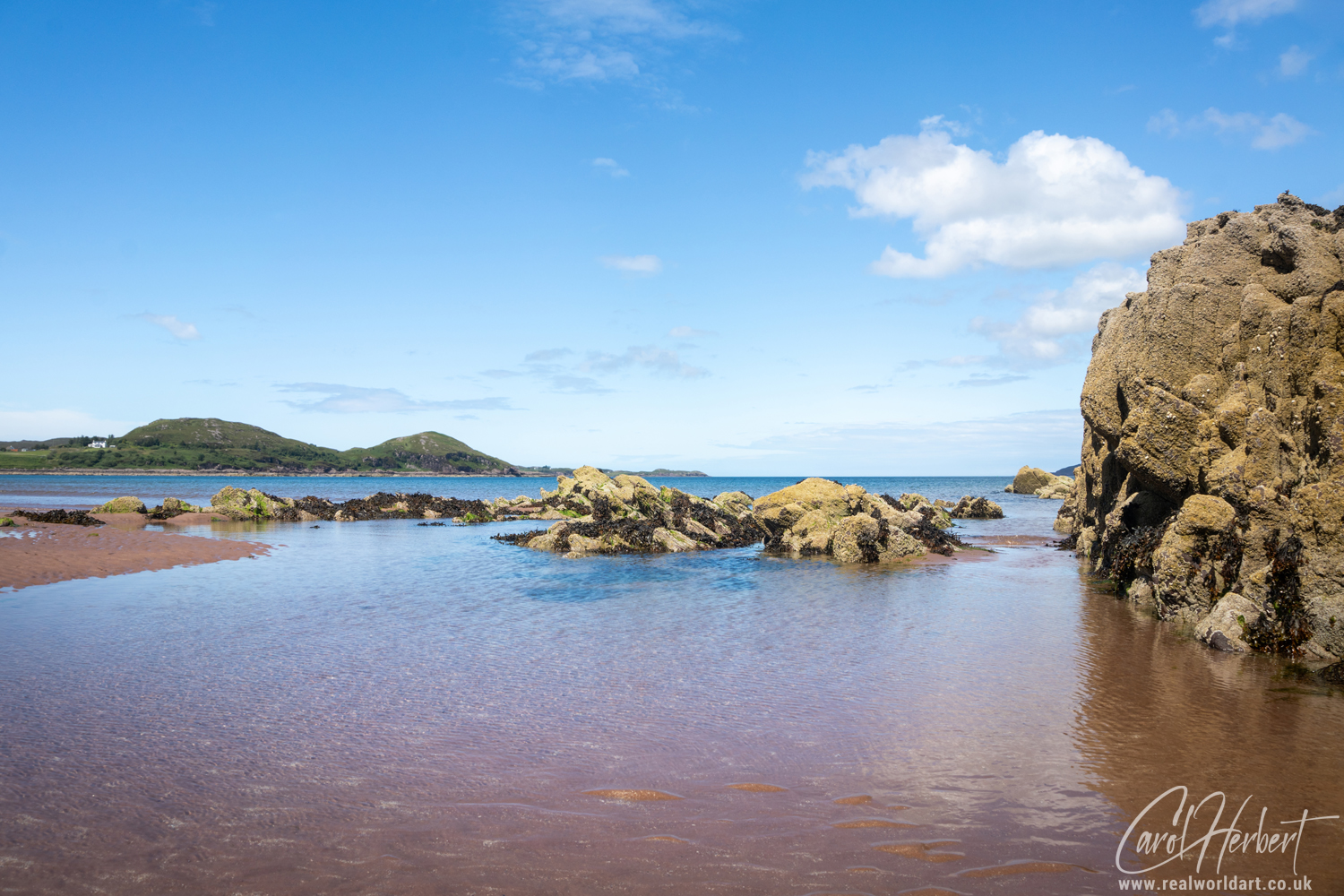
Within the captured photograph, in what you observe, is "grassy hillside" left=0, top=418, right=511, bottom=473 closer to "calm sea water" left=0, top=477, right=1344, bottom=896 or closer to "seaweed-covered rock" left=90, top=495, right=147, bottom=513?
"seaweed-covered rock" left=90, top=495, right=147, bottom=513

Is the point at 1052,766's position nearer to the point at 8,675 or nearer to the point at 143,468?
the point at 8,675

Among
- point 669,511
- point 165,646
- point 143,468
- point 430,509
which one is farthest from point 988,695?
point 143,468

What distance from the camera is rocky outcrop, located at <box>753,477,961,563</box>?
2306 cm

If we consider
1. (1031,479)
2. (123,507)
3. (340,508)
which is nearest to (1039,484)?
(1031,479)

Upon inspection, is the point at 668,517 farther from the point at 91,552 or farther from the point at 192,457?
the point at 192,457

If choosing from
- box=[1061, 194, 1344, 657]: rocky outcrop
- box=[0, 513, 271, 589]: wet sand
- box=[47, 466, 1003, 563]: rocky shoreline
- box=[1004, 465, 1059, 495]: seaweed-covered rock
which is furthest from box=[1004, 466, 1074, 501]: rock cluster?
box=[0, 513, 271, 589]: wet sand

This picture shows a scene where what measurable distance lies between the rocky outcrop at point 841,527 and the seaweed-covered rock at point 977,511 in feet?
71.5

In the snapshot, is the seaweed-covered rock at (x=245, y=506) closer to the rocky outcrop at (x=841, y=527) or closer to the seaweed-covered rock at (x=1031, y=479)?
the rocky outcrop at (x=841, y=527)

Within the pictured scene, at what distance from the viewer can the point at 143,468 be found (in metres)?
145

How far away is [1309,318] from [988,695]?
837 cm

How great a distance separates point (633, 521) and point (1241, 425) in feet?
64.2

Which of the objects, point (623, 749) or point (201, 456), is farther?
point (201, 456)

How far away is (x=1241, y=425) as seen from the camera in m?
12.2

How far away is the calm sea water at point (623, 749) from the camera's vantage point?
4.82 m
